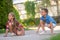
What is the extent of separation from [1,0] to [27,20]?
18.8 ft

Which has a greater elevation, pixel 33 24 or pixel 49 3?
pixel 49 3

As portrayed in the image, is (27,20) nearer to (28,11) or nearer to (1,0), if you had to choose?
(28,11)

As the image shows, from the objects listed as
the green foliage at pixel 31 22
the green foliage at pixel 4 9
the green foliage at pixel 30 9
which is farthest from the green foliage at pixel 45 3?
the green foliage at pixel 4 9

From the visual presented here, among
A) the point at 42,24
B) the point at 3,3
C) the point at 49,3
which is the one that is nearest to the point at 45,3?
the point at 49,3

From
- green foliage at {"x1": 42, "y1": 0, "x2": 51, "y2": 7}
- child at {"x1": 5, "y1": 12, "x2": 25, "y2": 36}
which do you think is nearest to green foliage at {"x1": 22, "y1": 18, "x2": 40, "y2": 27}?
green foliage at {"x1": 42, "y1": 0, "x2": 51, "y2": 7}

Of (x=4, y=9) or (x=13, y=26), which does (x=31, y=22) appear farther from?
(x=13, y=26)

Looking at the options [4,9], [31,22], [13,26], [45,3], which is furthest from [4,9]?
[45,3]

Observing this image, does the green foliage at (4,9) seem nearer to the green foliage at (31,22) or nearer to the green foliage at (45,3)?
the green foliage at (31,22)

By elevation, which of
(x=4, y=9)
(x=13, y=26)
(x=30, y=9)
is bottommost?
(x=13, y=26)

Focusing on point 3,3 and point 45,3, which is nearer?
point 3,3

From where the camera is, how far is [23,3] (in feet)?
61.1

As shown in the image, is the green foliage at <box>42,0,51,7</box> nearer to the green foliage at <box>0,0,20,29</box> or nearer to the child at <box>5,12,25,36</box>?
the green foliage at <box>0,0,20,29</box>

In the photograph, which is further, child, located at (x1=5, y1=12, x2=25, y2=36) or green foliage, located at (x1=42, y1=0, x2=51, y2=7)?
green foliage, located at (x1=42, y1=0, x2=51, y2=7)

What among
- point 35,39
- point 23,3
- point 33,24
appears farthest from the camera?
point 23,3
